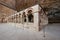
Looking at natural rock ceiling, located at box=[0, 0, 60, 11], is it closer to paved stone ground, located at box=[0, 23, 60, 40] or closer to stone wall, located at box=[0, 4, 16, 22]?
stone wall, located at box=[0, 4, 16, 22]

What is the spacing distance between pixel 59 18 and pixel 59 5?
0.68 meters

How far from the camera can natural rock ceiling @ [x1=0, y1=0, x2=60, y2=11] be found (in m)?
3.61

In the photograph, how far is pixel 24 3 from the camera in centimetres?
404

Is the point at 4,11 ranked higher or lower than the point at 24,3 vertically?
lower

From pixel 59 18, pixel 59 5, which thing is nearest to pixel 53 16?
pixel 59 18

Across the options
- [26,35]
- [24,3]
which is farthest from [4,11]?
[26,35]

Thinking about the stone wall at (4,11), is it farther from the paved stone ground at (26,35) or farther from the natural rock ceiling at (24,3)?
the paved stone ground at (26,35)

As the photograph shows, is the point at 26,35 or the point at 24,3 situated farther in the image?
the point at 24,3

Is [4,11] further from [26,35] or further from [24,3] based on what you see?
[26,35]

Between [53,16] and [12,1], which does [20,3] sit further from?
[53,16]

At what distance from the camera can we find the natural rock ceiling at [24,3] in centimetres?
361

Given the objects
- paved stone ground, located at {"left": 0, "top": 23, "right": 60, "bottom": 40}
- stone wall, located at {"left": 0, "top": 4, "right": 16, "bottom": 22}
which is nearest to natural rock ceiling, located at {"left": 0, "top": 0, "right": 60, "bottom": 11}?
stone wall, located at {"left": 0, "top": 4, "right": 16, "bottom": 22}

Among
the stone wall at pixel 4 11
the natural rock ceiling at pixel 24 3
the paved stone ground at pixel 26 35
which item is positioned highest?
the natural rock ceiling at pixel 24 3

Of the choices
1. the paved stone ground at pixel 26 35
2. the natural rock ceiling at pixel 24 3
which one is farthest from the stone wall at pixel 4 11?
the paved stone ground at pixel 26 35
